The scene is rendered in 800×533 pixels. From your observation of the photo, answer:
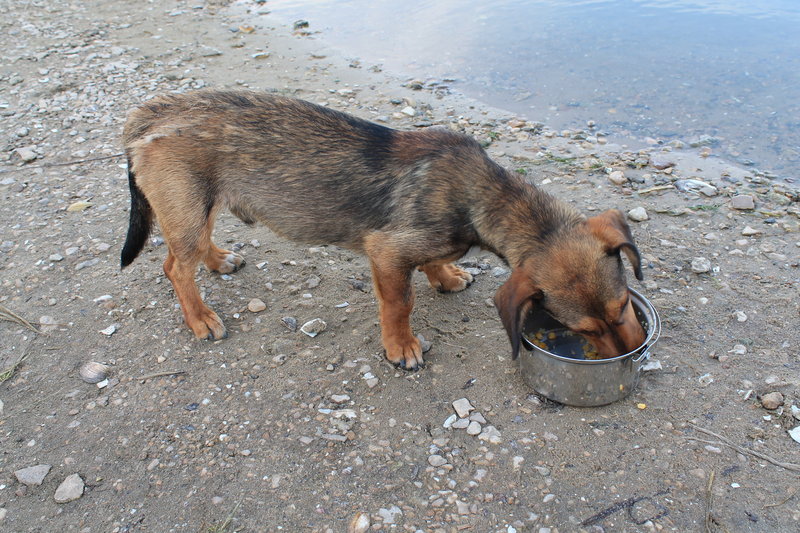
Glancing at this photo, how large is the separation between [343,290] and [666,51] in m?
Answer: 7.14

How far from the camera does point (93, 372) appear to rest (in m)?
4.09

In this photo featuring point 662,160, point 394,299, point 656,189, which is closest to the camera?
point 394,299

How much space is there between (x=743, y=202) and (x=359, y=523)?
173 inches

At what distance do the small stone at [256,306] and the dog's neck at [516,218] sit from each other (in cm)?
182

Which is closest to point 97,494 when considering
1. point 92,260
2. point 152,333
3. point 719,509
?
point 152,333

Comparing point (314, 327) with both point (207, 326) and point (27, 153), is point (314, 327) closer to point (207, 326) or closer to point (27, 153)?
point (207, 326)

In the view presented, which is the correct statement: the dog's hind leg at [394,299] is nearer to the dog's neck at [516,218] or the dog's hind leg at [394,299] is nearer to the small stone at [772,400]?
the dog's neck at [516,218]

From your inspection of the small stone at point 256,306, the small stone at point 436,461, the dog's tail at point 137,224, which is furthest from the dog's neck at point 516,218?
the dog's tail at point 137,224

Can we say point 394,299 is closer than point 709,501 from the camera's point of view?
No

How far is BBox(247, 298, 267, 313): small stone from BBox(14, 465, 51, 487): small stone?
67.0 inches

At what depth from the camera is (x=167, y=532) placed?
3090mm

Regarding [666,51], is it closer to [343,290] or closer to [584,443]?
[343,290]

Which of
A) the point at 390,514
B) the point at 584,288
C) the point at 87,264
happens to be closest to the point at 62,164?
the point at 87,264

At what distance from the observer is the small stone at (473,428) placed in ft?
11.7
